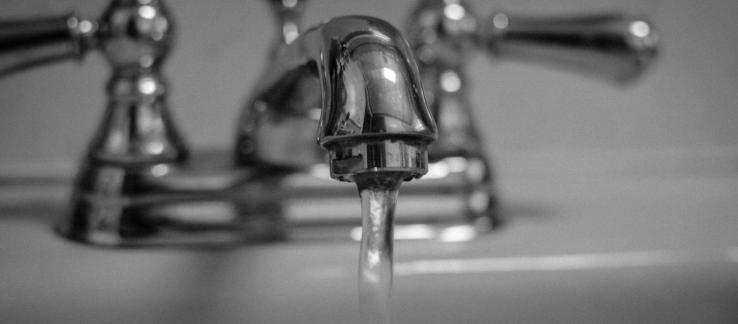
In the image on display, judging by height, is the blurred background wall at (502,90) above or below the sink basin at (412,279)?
above

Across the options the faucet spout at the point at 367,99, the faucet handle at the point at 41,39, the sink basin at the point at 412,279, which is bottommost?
the sink basin at the point at 412,279

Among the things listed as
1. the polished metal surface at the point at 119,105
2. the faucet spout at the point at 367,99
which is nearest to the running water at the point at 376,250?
the faucet spout at the point at 367,99

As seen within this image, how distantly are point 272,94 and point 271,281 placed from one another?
0.32 ft

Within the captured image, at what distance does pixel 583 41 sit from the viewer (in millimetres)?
385

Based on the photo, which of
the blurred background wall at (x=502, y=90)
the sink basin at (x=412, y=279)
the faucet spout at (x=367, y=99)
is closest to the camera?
the faucet spout at (x=367, y=99)

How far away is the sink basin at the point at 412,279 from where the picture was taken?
1.06 feet

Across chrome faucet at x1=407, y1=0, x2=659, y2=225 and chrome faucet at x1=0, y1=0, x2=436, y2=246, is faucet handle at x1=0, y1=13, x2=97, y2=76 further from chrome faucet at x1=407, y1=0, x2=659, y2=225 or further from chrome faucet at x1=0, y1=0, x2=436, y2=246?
chrome faucet at x1=407, y1=0, x2=659, y2=225

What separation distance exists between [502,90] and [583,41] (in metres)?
0.18

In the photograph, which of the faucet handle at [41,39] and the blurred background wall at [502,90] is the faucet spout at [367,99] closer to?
the faucet handle at [41,39]

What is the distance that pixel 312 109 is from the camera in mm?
364

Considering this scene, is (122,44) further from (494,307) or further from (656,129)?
(656,129)

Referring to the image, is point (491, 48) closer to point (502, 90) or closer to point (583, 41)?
point (583, 41)

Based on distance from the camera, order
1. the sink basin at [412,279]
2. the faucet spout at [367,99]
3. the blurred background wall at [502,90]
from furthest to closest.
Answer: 1. the blurred background wall at [502,90]
2. the sink basin at [412,279]
3. the faucet spout at [367,99]

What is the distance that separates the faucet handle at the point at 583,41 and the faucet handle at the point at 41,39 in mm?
220
